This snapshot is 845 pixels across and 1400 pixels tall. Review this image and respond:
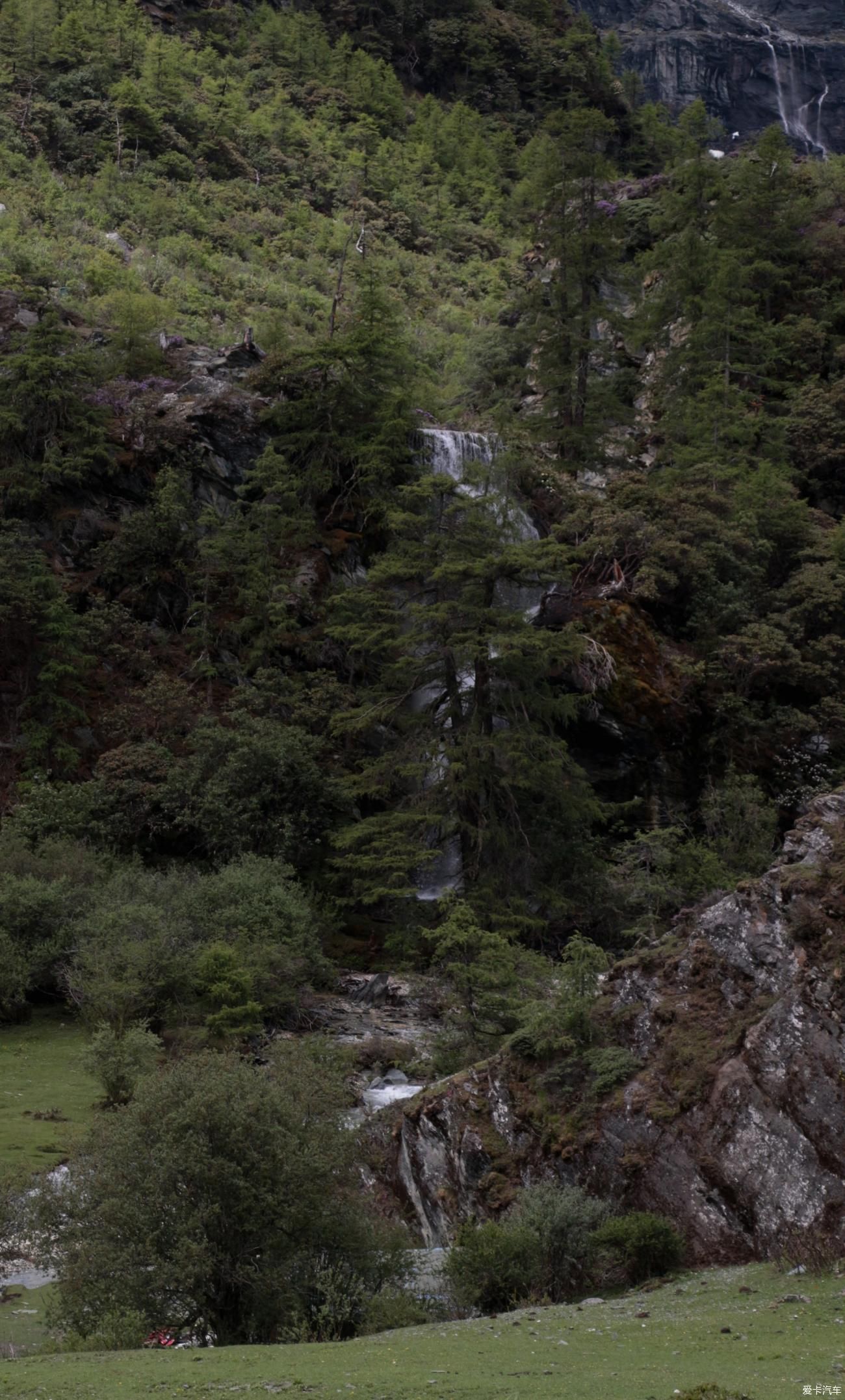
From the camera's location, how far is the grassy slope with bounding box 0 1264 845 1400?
6.84 meters

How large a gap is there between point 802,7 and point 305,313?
2817 inches

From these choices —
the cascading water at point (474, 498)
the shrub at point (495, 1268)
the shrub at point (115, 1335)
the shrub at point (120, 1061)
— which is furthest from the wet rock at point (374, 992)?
the shrub at point (115, 1335)

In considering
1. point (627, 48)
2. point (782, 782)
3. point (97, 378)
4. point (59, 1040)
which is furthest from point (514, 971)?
point (627, 48)

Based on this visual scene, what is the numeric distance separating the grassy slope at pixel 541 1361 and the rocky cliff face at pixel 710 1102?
1.32 metres

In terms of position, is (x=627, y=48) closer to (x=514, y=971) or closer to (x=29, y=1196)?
(x=514, y=971)

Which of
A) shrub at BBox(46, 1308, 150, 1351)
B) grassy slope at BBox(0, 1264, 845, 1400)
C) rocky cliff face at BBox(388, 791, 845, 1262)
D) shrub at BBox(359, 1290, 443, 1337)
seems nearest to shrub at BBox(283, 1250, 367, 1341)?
shrub at BBox(359, 1290, 443, 1337)

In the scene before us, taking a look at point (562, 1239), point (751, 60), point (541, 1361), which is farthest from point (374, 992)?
point (751, 60)

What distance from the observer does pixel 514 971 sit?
18891mm

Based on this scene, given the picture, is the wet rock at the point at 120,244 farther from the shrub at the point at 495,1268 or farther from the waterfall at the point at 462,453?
the shrub at the point at 495,1268

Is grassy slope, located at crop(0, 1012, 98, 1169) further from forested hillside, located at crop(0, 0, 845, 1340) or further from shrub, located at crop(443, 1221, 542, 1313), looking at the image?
shrub, located at crop(443, 1221, 542, 1313)

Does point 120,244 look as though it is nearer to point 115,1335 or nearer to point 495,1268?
point 495,1268

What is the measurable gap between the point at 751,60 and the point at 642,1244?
10382 centimetres

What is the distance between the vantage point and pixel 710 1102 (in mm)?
11555

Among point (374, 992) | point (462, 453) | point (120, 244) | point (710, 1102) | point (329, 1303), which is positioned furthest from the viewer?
point (120, 244)
